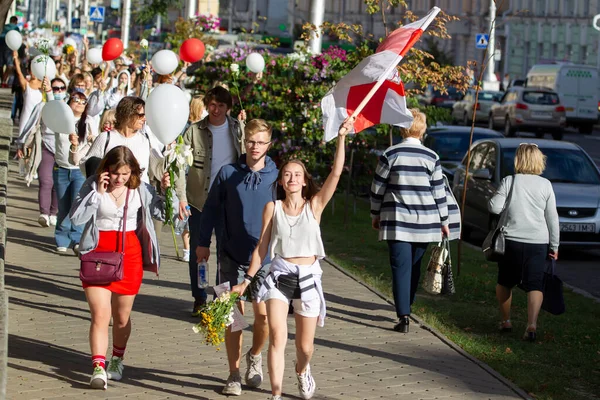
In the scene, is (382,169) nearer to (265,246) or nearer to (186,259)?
(265,246)

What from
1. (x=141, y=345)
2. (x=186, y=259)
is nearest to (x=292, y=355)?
(x=141, y=345)

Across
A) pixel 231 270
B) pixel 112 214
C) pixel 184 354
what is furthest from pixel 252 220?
pixel 184 354

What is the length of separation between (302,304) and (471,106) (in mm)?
41738

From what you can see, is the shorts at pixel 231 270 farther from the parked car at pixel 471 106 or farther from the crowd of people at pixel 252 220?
the parked car at pixel 471 106

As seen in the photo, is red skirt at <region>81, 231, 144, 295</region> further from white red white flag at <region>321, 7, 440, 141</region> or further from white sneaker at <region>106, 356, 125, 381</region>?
white red white flag at <region>321, 7, 440, 141</region>

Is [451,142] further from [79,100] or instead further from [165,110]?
[165,110]

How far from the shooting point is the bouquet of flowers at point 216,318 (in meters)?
6.70

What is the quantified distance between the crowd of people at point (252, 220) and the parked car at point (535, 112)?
113ft

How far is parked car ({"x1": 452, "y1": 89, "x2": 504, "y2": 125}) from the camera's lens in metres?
48.4

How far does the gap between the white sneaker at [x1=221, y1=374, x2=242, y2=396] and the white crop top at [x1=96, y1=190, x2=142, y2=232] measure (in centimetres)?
114

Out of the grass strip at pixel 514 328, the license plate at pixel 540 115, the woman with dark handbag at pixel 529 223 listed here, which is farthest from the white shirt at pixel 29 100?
the license plate at pixel 540 115

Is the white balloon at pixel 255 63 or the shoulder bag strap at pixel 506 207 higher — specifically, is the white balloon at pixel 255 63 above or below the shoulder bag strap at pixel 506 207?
above

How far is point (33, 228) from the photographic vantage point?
14523mm

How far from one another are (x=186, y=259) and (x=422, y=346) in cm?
425
